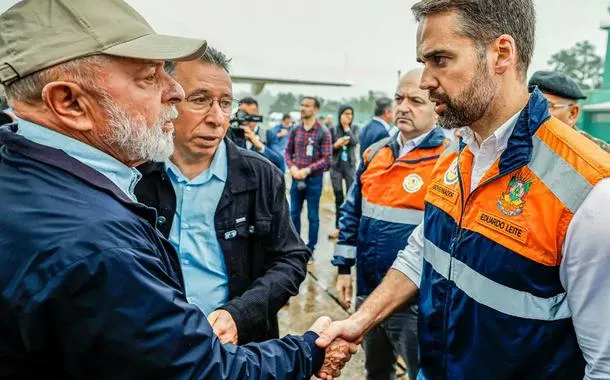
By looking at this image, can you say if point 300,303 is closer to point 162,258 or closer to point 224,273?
point 224,273

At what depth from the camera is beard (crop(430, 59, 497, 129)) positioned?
5.02 feet

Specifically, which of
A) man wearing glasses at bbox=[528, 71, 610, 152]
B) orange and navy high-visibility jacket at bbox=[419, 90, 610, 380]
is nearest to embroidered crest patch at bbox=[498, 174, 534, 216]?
orange and navy high-visibility jacket at bbox=[419, 90, 610, 380]

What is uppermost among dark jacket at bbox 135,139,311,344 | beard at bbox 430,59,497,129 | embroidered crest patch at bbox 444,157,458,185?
beard at bbox 430,59,497,129

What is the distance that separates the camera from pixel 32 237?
0.91 m

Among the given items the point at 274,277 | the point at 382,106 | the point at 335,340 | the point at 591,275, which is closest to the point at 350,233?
the point at 274,277

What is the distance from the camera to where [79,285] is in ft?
2.96

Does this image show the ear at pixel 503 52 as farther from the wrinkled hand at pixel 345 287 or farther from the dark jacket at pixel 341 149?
the dark jacket at pixel 341 149

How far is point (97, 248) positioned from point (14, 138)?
0.38 metres

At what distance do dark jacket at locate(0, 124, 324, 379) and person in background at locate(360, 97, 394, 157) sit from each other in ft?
17.2

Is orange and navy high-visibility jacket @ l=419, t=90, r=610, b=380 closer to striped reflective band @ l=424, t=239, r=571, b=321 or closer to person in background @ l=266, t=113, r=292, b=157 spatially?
striped reflective band @ l=424, t=239, r=571, b=321

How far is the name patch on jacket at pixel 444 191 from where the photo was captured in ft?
5.50

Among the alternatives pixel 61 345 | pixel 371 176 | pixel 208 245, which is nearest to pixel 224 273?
pixel 208 245

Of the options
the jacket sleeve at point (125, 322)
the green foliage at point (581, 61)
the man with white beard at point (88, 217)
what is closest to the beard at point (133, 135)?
the man with white beard at point (88, 217)

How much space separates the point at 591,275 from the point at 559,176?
12.0 inches
